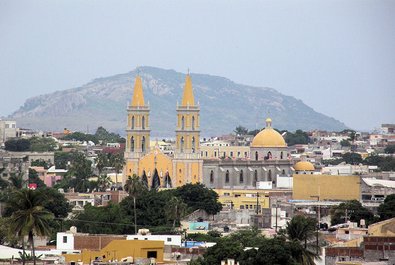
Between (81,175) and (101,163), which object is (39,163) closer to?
(101,163)

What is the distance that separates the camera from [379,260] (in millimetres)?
66250

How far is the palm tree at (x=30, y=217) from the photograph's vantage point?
71125 millimetres

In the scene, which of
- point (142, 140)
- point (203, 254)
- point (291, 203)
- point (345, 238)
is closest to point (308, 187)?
point (291, 203)

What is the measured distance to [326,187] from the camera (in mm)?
128500

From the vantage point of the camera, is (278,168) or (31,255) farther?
(278,168)

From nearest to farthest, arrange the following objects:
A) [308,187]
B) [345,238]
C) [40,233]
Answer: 1. [40,233]
2. [345,238]
3. [308,187]

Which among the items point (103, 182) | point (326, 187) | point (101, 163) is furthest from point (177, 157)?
point (326, 187)

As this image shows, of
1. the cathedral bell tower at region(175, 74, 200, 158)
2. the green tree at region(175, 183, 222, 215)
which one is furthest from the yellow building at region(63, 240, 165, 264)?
the cathedral bell tower at region(175, 74, 200, 158)

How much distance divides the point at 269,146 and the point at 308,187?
23.0 m

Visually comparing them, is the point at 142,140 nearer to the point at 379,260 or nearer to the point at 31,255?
the point at 31,255

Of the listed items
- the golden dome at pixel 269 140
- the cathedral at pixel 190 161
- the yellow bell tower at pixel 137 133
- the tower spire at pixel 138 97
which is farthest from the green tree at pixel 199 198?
the golden dome at pixel 269 140

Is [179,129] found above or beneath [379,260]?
above

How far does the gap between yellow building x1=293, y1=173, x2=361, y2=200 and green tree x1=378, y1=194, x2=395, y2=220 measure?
73.0 feet

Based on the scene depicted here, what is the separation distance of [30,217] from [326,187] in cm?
5893
